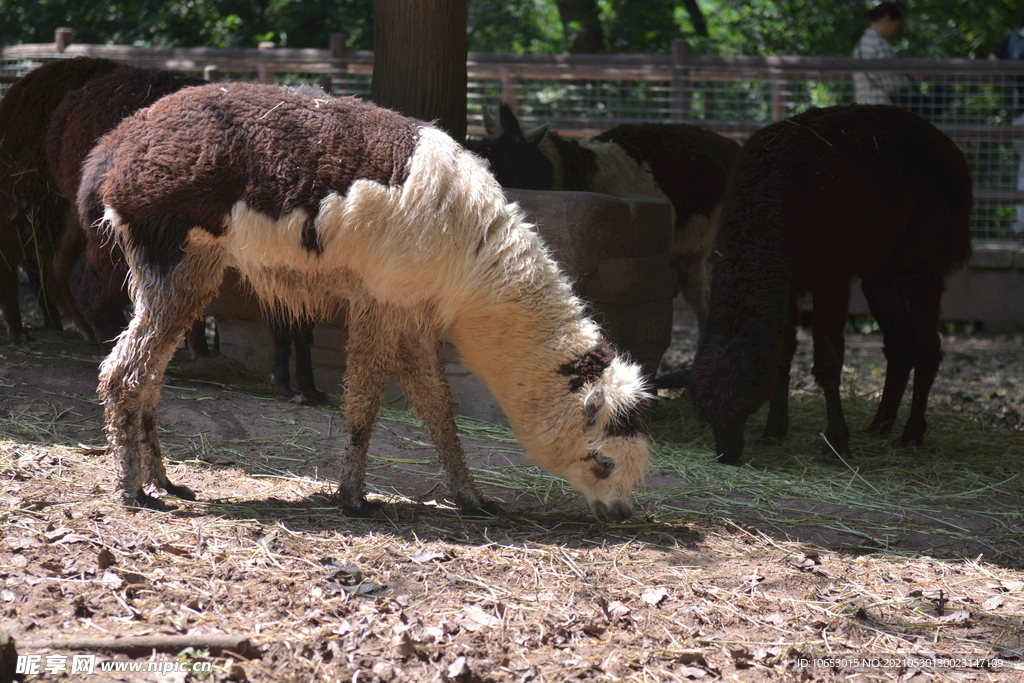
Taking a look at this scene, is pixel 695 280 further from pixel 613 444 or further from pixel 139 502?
pixel 139 502

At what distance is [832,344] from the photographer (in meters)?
5.46

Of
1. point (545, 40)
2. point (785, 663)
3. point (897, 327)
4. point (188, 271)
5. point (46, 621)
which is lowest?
point (785, 663)

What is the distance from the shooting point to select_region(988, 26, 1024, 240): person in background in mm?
9664

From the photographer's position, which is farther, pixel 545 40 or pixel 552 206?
pixel 545 40

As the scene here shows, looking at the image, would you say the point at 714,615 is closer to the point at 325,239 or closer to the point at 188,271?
the point at 325,239

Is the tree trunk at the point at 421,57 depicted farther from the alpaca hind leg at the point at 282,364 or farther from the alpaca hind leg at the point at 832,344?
the alpaca hind leg at the point at 832,344

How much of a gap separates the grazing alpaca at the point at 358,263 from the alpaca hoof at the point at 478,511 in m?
0.34

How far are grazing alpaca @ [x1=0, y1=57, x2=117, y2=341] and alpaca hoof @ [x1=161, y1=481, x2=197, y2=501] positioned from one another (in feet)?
8.51

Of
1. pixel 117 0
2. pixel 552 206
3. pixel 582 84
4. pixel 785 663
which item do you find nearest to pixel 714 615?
pixel 785 663

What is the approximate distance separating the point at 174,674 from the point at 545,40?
573 inches

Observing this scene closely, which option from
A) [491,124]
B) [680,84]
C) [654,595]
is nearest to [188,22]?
[680,84]

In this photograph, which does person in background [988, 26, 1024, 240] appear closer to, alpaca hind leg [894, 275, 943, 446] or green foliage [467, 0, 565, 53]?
alpaca hind leg [894, 275, 943, 446]

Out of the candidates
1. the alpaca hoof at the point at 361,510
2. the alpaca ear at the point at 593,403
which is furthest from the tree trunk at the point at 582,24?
the alpaca hoof at the point at 361,510

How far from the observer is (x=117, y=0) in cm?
1286
